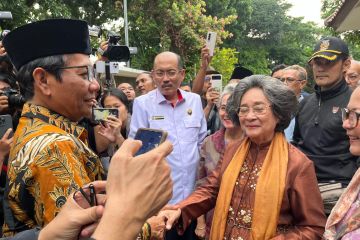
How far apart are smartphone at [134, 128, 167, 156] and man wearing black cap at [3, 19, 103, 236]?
1.54 feet

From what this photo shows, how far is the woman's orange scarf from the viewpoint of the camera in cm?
238

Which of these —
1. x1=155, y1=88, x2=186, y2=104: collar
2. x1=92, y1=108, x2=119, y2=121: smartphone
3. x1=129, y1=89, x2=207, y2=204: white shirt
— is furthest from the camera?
x1=155, y1=88, x2=186, y2=104: collar

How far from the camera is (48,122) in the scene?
5.90 ft

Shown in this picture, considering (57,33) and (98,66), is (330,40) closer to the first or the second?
(98,66)

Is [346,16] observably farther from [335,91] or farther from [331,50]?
[335,91]

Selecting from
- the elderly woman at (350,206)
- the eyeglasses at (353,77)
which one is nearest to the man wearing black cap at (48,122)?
the elderly woman at (350,206)

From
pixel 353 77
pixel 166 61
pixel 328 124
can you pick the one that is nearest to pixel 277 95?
pixel 328 124

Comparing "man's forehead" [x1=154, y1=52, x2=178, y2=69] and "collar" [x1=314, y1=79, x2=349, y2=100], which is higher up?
"man's forehead" [x1=154, y1=52, x2=178, y2=69]

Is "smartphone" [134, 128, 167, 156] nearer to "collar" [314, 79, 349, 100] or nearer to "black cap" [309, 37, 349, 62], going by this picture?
"collar" [314, 79, 349, 100]

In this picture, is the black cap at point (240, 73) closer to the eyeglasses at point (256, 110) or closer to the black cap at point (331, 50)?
the black cap at point (331, 50)

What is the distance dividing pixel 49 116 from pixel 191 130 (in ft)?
7.07

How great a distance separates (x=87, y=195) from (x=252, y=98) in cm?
171

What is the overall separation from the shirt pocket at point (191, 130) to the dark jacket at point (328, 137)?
38.0 inches

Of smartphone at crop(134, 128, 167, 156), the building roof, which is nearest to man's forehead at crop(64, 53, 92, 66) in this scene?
smartphone at crop(134, 128, 167, 156)
